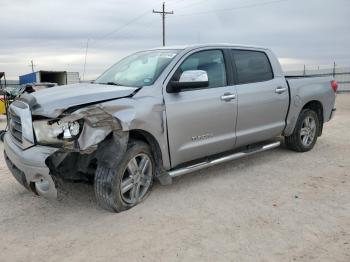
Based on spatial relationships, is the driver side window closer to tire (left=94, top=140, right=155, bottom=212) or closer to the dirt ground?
tire (left=94, top=140, right=155, bottom=212)

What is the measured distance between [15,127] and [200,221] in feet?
7.68

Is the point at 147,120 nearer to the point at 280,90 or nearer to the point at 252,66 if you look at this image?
the point at 252,66

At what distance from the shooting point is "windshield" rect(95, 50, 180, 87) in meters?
4.74

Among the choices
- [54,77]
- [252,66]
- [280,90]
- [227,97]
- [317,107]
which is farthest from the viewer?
[54,77]

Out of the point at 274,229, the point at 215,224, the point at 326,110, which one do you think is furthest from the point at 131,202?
the point at 326,110

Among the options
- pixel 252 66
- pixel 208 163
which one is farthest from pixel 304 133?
pixel 208 163

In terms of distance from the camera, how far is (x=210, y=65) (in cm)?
521

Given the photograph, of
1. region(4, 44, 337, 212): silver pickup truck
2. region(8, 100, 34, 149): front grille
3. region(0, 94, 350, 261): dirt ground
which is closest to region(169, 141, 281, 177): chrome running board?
region(4, 44, 337, 212): silver pickup truck

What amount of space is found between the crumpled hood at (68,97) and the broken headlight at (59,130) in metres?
0.12

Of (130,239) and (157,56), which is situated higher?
(157,56)

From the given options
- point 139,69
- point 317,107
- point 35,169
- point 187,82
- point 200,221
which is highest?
point 139,69

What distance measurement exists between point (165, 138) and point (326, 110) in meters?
3.94

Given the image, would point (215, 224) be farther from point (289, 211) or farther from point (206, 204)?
point (289, 211)

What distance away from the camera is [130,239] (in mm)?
3652
